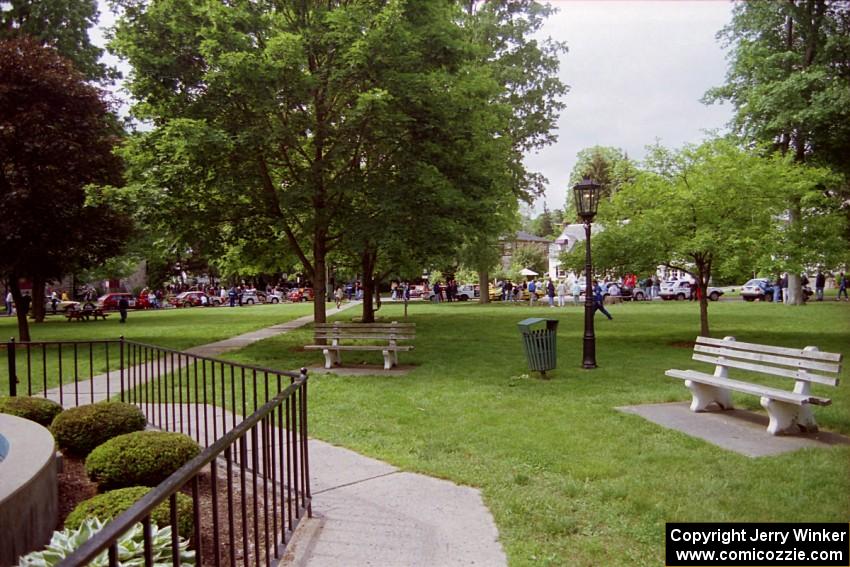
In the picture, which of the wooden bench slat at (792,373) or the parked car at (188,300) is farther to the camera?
the parked car at (188,300)

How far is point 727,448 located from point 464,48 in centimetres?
999

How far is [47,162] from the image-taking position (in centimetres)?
1636

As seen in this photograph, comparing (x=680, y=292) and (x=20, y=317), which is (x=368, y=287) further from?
(x=680, y=292)

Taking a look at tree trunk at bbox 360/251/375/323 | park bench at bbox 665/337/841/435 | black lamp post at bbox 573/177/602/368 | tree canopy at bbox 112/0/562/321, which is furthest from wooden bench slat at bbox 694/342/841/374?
tree trunk at bbox 360/251/375/323

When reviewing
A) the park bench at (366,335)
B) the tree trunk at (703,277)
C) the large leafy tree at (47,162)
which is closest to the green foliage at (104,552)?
the park bench at (366,335)

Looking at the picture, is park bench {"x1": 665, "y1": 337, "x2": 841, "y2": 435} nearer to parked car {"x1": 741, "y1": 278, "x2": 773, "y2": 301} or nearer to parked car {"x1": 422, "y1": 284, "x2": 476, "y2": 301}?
parked car {"x1": 741, "y1": 278, "x2": 773, "y2": 301}

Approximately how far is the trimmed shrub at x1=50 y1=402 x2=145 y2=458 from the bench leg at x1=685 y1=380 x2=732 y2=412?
655cm

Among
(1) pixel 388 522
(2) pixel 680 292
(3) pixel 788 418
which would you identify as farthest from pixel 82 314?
(2) pixel 680 292

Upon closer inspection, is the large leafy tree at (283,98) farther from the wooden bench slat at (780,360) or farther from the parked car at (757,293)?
the parked car at (757,293)

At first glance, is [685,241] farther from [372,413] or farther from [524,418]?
[372,413]

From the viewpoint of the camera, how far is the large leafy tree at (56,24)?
85.6ft

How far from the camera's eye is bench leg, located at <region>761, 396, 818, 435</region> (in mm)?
6395

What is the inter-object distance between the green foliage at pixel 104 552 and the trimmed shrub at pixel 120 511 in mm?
208

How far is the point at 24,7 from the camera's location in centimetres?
2622
